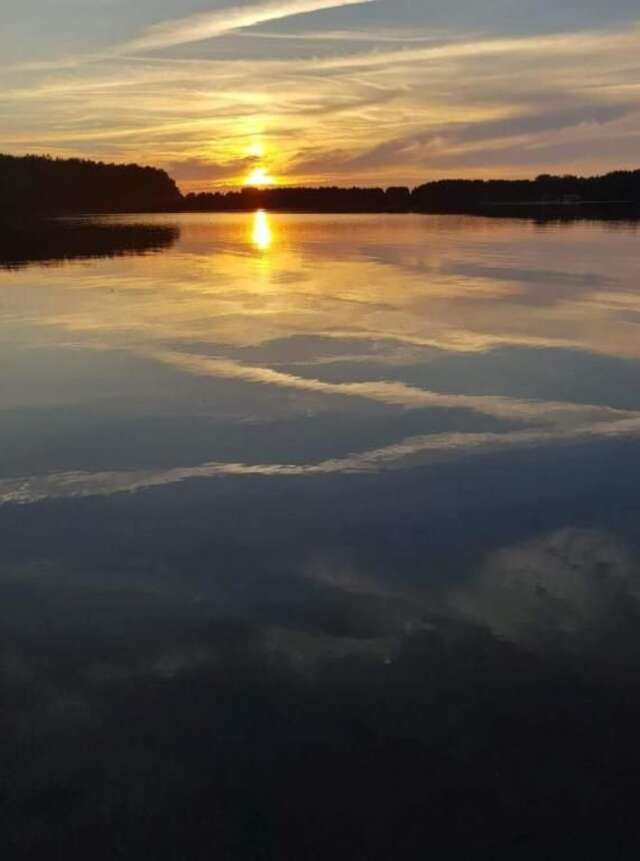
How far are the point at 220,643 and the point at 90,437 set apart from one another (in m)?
7.51

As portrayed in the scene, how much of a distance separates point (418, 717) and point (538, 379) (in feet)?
43.1

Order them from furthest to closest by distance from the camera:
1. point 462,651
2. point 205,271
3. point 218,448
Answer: point 205,271, point 218,448, point 462,651

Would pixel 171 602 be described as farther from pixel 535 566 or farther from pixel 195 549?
pixel 535 566

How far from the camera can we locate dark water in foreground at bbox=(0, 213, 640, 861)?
6105 millimetres

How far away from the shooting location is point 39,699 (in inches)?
288

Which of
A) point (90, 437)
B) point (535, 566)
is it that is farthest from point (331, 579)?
point (90, 437)

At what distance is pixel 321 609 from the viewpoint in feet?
29.0

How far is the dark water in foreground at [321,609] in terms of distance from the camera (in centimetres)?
611

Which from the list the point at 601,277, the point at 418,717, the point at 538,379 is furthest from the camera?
the point at 601,277

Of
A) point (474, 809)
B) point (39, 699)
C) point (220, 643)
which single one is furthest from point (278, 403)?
point (474, 809)

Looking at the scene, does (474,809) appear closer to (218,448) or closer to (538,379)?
(218,448)

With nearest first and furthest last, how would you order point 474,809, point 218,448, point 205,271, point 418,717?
point 474,809 → point 418,717 → point 218,448 → point 205,271

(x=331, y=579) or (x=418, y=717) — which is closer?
(x=418, y=717)

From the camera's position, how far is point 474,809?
6.08 metres
